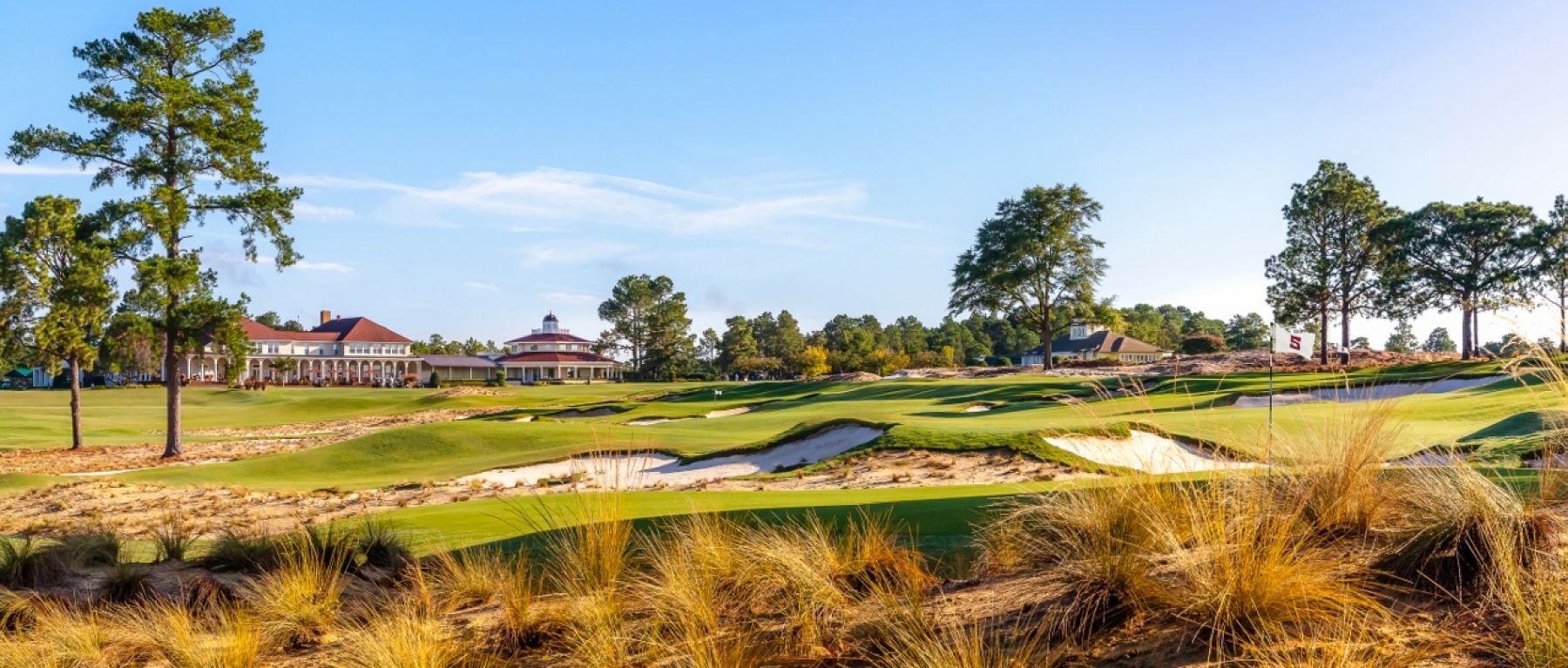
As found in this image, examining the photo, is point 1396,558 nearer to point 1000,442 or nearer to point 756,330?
point 1000,442

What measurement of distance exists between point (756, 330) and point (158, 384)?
64.2 m

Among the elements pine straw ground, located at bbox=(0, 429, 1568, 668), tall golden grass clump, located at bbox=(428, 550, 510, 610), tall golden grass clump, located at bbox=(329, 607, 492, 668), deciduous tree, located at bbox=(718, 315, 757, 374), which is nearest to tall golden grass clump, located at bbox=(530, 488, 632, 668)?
pine straw ground, located at bbox=(0, 429, 1568, 668)

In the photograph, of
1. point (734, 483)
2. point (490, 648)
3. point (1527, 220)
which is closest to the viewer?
point (490, 648)

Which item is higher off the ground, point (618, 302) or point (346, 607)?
point (618, 302)

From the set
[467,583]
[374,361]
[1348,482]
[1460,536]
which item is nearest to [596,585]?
[467,583]

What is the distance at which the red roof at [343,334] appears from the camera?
110m

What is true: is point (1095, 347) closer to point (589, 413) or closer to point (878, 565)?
point (589, 413)

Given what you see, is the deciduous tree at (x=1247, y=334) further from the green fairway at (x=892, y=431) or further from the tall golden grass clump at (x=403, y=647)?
the tall golden grass clump at (x=403, y=647)

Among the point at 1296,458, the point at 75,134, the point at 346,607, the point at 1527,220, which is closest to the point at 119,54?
the point at 75,134

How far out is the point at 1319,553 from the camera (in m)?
5.34

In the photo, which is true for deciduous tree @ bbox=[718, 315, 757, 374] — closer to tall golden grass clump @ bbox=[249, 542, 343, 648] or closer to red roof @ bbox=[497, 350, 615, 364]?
red roof @ bbox=[497, 350, 615, 364]

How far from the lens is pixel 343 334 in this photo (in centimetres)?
11338

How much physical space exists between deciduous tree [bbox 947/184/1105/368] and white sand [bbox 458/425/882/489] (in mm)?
44571

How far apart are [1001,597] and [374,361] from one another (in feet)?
383
